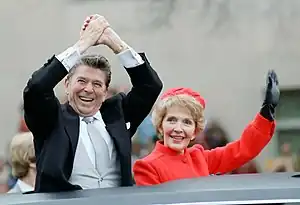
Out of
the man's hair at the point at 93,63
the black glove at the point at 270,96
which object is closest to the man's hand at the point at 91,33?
the man's hair at the point at 93,63

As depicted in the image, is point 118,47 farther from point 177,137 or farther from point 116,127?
point 177,137

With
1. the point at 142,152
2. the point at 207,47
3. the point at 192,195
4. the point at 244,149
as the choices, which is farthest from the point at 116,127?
the point at 207,47

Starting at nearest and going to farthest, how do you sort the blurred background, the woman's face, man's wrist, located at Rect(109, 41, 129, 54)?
1. man's wrist, located at Rect(109, 41, 129, 54)
2. the woman's face
3. the blurred background

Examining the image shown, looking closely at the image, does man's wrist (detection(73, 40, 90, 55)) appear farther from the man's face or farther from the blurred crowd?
the blurred crowd

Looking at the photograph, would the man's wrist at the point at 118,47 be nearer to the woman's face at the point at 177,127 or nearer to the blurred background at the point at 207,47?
the woman's face at the point at 177,127

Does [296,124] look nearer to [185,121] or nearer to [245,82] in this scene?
[245,82]

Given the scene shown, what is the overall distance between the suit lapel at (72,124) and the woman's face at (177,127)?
45 cm

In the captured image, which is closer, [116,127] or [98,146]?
[98,146]

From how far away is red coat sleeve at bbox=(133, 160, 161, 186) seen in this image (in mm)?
4297

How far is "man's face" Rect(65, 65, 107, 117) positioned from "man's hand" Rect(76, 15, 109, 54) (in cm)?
15

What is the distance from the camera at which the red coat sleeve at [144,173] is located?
4.30 metres

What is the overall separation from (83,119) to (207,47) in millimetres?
8419

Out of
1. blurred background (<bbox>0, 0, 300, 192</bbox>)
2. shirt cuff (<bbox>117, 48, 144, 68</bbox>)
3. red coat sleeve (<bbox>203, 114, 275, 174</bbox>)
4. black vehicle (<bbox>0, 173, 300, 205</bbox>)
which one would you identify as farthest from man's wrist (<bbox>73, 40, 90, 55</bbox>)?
blurred background (<bbox>0, 0, 300, 192</bbox>)

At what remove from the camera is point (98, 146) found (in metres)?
4.26
